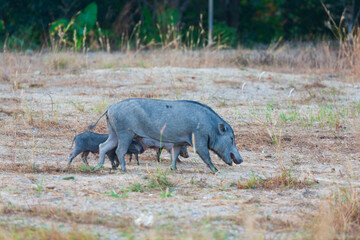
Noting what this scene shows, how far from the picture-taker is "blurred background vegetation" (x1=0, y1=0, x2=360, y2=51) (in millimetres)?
17297

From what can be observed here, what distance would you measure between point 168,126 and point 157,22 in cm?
1435

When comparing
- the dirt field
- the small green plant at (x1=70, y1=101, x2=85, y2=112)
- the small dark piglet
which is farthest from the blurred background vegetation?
the small dark piglet

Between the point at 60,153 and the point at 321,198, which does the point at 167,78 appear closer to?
the point at 60,153

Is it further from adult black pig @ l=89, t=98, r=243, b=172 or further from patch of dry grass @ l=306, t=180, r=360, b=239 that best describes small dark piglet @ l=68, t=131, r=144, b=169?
patch of dry grass @ l=306, t=180, r=360, b=239

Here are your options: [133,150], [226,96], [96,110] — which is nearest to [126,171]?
[133,150]

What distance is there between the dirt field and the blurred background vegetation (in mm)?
4720

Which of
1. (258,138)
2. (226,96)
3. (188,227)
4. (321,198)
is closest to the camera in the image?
(188,227)

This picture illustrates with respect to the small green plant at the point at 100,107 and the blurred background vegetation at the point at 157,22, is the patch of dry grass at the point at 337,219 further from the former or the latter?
the blurred background vegetation at the point at 157,22

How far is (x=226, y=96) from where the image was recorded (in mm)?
10742

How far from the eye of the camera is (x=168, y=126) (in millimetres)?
6137

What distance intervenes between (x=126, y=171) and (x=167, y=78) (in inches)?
229

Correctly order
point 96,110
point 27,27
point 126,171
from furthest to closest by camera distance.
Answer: point 27,27 < point 96,110 < point 126,171

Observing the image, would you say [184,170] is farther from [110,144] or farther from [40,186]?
[40,186]

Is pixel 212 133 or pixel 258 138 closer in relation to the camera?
pixel 212 133
